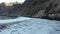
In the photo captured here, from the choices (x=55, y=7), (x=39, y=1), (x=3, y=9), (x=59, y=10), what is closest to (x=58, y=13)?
(x=59, y=10)

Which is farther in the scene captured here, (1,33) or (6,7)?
(6,7)

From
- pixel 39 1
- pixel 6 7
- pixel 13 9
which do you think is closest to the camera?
pixel 39 1

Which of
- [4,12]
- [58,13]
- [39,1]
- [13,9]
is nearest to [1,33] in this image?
[58,13]

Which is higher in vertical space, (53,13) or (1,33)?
(1,33)

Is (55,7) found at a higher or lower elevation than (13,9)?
higher

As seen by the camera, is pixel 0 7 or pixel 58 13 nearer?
pixel 58 13

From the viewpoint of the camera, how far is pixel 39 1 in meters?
74.5

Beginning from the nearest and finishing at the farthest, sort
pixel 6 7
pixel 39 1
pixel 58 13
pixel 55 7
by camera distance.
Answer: pixel 58 13 < pixel 55 7 < pixel 39 1 < pixel 6 7

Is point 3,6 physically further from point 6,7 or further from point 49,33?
point 49,33

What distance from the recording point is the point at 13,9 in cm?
10638

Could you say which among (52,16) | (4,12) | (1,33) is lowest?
(4,12)

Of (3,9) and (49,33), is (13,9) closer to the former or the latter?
(3,9)

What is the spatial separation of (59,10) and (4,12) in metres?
68.3

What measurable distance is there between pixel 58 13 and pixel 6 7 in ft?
235
